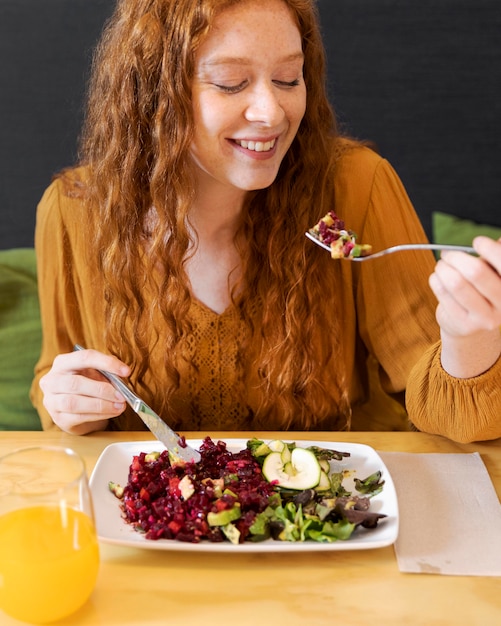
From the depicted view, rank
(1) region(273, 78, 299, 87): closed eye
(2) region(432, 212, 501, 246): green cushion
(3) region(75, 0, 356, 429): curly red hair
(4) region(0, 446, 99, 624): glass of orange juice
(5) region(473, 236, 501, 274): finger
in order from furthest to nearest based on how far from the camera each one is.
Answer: (2) region(432, 212, 501, 246): green cushion, (3) region(75, 0, 356, 429): curly red hair, (1) region(273, 78, 299, 87): closed eye, (5) region(473, 236, 501, 274): finger, (4) region(0, 446, 99, 624): glass of orange juice

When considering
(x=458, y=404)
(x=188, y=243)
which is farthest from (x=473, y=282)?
(x=188, y=243)

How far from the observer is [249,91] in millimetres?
1234

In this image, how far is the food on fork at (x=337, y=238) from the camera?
3.77 ft

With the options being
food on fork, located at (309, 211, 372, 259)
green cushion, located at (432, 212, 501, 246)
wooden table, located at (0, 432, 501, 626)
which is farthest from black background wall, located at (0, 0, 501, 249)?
wooden table, located at (0, 432, 501, 626)

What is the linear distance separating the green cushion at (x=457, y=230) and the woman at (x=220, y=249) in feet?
1.93

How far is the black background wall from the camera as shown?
6.93 ft

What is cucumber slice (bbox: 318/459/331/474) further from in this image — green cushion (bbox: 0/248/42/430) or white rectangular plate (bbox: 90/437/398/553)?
green cushion (bbox: 0/248/42/430)

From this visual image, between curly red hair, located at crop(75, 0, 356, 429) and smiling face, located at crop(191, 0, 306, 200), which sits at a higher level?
smiling face, located at crop(191, 0, 306, 200)

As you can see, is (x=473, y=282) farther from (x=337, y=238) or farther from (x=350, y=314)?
(x=350, y=314)

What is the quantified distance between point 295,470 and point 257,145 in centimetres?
51

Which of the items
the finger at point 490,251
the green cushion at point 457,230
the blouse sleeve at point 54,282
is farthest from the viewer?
the green cushion at point 457,230

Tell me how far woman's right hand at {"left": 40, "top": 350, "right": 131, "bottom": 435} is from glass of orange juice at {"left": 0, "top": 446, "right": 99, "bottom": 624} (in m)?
0.37

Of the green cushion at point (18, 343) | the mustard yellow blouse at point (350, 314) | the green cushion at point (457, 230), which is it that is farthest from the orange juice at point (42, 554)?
the green cushion at point (457, 230)

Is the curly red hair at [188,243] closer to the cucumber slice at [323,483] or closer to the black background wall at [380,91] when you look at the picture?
the cucumber slice at [323,483]
